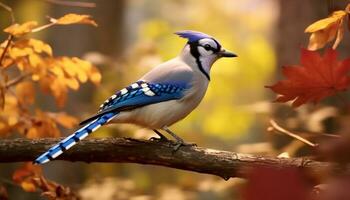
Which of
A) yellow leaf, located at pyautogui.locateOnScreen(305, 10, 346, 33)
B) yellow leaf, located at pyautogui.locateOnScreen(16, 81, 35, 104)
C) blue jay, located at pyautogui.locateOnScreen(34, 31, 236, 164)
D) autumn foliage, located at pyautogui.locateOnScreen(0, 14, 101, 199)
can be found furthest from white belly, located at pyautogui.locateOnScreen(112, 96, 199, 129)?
yellow leaf, located at pyautogui.locateOnScreen(305, 10, 346, 33)

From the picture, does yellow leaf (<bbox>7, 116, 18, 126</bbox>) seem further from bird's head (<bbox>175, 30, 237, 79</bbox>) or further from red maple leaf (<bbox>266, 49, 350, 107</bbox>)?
red maple leaf (<bbox>266, 49, 350, 107</bbox>)

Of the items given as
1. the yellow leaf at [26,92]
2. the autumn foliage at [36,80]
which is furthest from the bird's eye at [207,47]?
the yellow leaf at [26,92]

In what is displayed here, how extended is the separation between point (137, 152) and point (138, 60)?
1.27 metres

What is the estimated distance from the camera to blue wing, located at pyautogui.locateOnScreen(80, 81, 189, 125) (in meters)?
1.42

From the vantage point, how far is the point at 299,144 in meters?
1.93

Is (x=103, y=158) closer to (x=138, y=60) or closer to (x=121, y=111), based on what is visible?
(x=121, y=111)

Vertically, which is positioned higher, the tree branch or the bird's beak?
the bird's beak

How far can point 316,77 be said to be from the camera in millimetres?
913

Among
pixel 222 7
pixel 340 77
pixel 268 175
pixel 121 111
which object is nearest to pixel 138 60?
pixel 121 111

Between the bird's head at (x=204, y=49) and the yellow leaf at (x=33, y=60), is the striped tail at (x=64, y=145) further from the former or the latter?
the bird's head at (x=204, y=49)

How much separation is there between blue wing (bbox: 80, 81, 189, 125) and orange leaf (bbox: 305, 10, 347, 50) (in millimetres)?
445

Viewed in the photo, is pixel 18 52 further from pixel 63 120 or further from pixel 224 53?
pixel 224 53

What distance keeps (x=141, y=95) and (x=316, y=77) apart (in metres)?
0.63

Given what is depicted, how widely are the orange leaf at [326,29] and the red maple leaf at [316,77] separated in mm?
147
